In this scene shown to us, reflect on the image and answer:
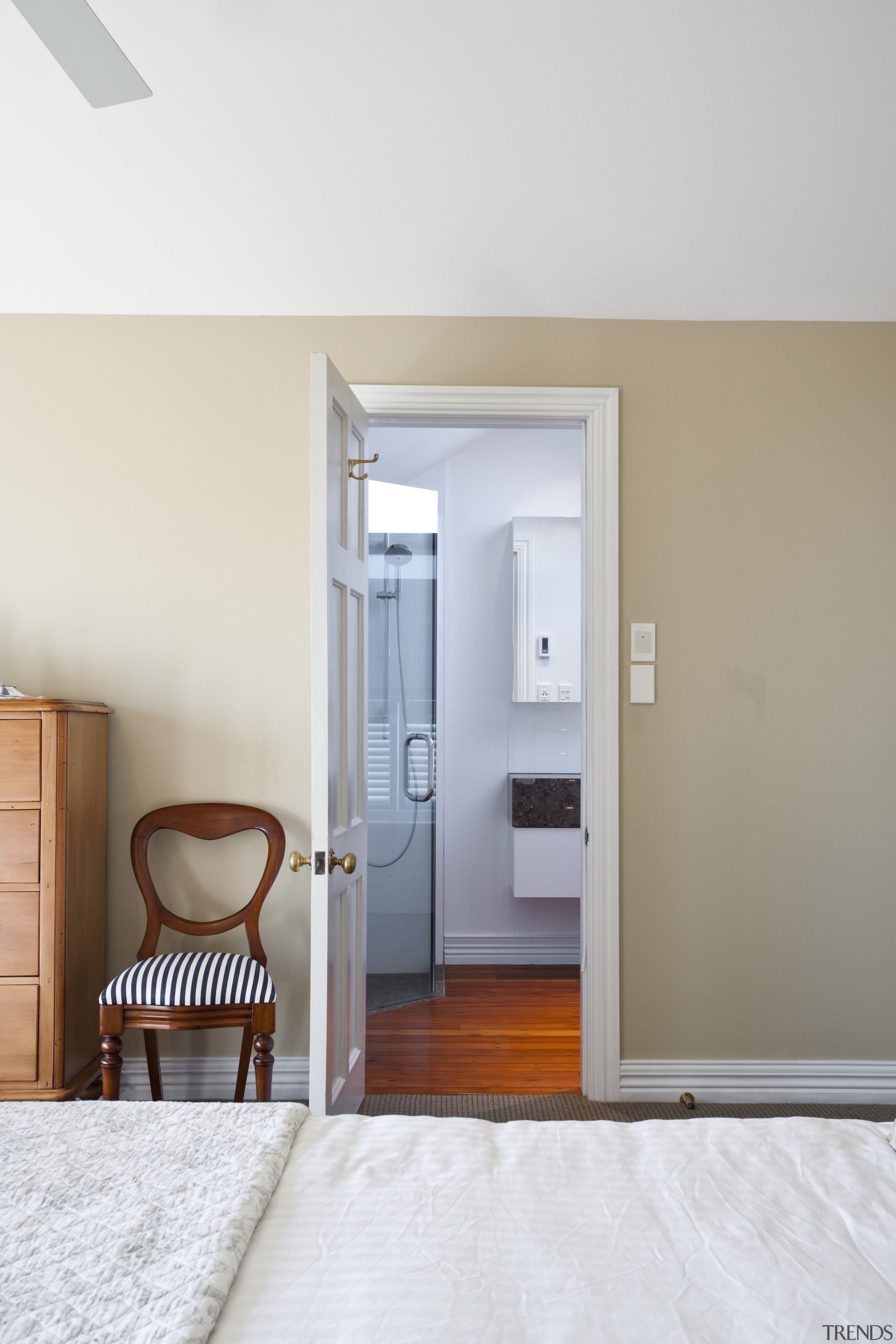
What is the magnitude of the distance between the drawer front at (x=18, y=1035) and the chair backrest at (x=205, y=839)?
1.15 feet

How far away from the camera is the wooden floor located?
117 inches

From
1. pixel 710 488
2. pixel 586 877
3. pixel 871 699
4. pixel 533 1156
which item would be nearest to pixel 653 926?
pixel 586 877

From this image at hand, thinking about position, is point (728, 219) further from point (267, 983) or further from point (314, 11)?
point (267, 983)

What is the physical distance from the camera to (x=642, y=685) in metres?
2.79

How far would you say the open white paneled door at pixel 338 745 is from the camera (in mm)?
2115

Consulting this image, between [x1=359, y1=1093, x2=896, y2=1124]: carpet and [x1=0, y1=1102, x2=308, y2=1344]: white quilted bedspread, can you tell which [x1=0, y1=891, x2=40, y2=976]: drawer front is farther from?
[x1=0, y1=1102, x2=308, y2=1344]: white quilted bedspread

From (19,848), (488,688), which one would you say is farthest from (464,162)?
(488,688)

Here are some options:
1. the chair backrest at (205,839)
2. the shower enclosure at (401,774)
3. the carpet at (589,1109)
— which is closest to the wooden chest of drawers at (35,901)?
the chair backrest at (205,839)

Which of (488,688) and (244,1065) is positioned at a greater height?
(488,688)

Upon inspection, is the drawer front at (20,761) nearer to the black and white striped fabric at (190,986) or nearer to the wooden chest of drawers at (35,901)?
the wooden chest of drawers at (35,901)

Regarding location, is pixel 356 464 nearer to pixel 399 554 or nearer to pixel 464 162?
pixel 464 162

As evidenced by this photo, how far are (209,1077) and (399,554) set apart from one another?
2.33 metres

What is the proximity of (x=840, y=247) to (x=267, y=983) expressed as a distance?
278 cm

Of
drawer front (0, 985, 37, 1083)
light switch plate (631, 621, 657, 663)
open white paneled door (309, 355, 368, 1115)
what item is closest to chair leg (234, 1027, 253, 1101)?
open white paneled door (309, 355, 368, 1115)
